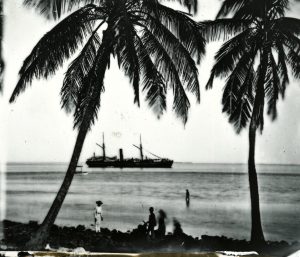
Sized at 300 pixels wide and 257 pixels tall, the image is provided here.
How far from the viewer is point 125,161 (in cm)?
236

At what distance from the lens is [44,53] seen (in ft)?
7.79

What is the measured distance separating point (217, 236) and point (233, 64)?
106 centimetres

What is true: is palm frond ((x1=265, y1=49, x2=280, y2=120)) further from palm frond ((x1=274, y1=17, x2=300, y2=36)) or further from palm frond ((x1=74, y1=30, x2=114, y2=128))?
palm frond ((x1=74, y1=30, x2=114, y2=128))

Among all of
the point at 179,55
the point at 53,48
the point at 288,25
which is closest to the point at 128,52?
the point at 179,55

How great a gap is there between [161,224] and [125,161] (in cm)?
44


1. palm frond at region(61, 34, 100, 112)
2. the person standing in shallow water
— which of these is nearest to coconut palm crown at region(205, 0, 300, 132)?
palm frond at region(61, 34, 100, 112)

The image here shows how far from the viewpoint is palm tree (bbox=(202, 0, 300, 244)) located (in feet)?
7.55

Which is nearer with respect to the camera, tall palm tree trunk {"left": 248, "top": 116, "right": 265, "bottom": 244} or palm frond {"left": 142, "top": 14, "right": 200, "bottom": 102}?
tall palm tree trunk {"left": 248, "top": 116, "right": 265, "bottom": 244}

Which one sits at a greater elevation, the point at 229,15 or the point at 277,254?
the point at 229,15

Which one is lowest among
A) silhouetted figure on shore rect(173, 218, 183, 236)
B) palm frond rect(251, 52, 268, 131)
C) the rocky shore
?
the rocky shore

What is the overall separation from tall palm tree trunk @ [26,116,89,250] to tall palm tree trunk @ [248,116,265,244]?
1.03 m

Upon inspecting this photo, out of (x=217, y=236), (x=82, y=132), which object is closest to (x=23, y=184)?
(x=82, y=132)

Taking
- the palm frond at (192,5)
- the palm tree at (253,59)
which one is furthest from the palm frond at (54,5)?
the palm tree at (253,59)

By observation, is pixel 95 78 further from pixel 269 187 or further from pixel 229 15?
pixel 269 187
